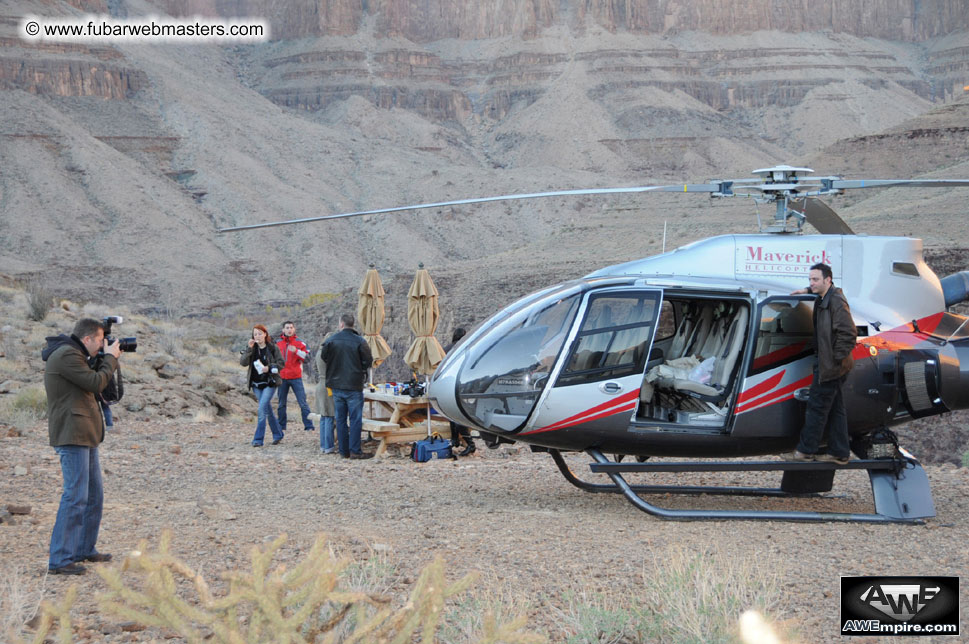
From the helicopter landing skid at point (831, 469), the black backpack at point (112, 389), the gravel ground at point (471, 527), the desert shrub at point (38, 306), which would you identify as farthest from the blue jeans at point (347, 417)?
the desert shrub at point (38, 306)

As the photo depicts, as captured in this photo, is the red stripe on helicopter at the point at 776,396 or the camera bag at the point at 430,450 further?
the camera bag at the point at 430,450

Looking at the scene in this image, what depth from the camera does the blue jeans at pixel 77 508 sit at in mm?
6527

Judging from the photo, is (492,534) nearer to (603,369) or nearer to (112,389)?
(603,369)

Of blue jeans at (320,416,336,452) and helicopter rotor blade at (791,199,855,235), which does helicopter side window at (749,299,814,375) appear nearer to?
helicopter rotor blade at (791,199,855,235)

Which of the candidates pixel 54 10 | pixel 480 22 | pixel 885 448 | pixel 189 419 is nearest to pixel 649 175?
pixel 480 22

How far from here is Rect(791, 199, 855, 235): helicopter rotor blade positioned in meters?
8.69

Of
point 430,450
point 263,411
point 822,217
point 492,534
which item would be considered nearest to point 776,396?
point 822,217

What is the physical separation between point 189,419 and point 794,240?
10.9 meters

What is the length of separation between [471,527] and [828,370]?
3060mm

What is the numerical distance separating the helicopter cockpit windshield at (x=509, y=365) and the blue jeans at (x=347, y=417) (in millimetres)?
4103

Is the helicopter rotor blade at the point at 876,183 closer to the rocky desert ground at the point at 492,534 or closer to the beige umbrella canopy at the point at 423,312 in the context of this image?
the rocky desert ground at the point at 492,534

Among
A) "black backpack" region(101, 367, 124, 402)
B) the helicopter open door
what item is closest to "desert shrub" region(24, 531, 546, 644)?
"black backpack" region(101, 367, 124, 402)

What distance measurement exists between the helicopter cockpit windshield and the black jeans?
2.07 m

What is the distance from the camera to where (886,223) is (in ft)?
130
